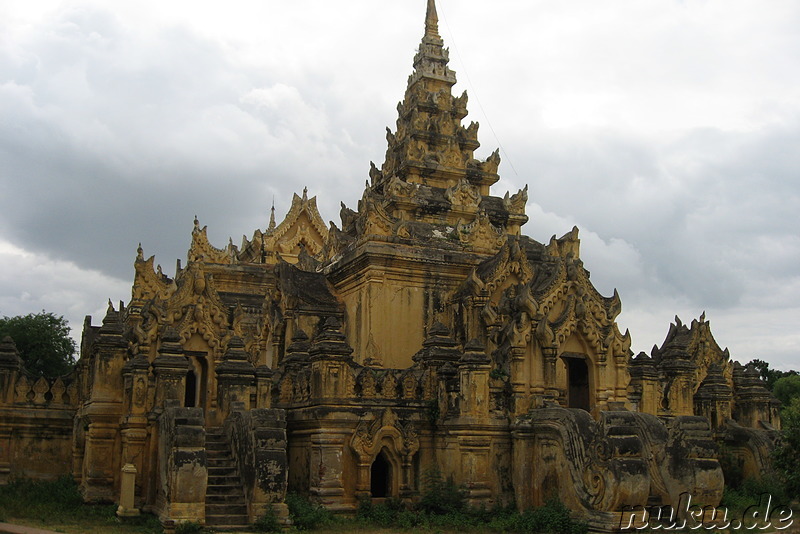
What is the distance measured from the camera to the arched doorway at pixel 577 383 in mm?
22562

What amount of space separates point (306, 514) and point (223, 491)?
1882mm

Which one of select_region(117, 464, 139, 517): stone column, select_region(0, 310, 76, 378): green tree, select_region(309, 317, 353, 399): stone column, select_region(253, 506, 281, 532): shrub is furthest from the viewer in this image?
select_region(0, 310, 76, 378): green tree

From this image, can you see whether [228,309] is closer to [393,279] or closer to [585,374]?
[393,279]

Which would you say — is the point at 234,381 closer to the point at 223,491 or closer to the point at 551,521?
the point at 223,491

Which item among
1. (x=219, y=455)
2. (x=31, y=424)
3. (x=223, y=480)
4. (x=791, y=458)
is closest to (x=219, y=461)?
(x=219, y=455)

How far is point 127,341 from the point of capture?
22562 mm

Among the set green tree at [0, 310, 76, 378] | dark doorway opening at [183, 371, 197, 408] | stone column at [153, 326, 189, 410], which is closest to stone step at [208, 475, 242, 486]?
stone column at [153, 326, 189, 410]

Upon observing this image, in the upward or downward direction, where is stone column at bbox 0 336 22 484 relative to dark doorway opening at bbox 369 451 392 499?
upward

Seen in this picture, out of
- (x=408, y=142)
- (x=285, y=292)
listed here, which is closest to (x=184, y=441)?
(x=285, y=292)

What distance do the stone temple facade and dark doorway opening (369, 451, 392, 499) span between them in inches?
1.9

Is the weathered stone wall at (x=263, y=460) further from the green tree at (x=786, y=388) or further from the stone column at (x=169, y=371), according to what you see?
the green tree at (x=786, y=388)

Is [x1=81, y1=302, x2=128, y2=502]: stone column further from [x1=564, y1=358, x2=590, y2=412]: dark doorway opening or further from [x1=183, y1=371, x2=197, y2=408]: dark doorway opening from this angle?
[x1=564, y1=358, x2=590, y2=412]: dark doorway opening

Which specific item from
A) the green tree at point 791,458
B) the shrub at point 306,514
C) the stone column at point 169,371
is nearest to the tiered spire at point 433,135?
the stone column at point 169,371

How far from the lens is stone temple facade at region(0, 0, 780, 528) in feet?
58.6
